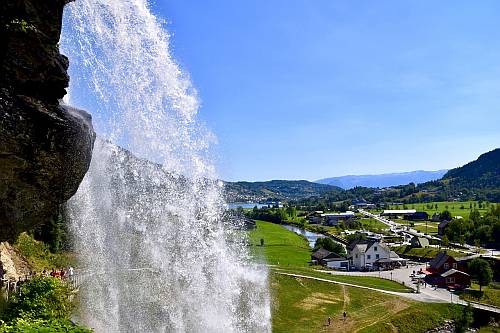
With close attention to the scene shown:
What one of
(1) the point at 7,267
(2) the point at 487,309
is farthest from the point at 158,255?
(2) the point at 487,309

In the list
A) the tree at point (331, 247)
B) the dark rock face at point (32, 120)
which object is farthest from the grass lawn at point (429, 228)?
the dark rock face at point (32, 120)

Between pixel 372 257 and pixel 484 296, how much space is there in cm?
3231

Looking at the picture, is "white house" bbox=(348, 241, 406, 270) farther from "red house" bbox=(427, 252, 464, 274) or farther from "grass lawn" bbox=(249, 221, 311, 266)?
"red house" bbox=(427, 252, 464, 274)

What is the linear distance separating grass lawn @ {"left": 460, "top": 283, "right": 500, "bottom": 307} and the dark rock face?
65506 millimetres

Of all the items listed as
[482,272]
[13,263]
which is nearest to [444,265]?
[482,272]

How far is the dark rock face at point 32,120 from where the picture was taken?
13.0 metres

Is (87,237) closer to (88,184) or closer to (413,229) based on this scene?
(88,184)

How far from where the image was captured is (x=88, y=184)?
3619 cm

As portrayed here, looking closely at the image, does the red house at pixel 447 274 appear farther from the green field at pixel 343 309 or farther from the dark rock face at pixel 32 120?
the dark rock face at pixel 32 120

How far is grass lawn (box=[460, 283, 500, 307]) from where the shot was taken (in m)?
65.8

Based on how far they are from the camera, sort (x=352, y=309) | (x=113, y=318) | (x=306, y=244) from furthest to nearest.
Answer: (x=306, y=244) → (x=352, y=309) → (x=113, y=318)

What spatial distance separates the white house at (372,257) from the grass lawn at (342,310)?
37376 millimetres

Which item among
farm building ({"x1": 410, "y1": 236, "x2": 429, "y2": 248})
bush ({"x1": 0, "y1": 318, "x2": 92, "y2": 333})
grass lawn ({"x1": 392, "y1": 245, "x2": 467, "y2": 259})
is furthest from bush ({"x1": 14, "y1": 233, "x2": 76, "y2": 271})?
farm building ({"x1": 410, "y1": 236, "x2": 429, "y2": 248})

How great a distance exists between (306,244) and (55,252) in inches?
3661
